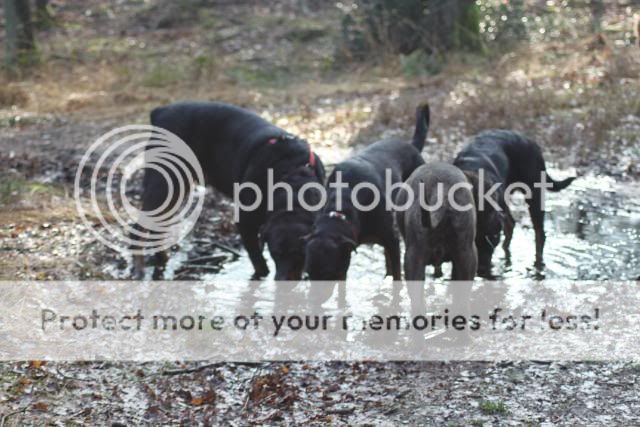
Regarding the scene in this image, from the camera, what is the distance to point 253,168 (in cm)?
842

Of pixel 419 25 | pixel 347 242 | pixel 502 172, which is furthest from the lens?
pixel 419 25

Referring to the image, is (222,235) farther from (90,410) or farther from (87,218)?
(90,410)

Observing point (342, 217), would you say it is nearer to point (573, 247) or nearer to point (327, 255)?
point (327, 255)

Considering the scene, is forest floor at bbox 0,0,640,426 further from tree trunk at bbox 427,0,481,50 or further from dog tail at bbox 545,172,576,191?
dog tail at bbox 545,172,576,191

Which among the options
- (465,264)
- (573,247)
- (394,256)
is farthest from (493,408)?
(573,247)

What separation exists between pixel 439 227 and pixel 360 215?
100 centimetres

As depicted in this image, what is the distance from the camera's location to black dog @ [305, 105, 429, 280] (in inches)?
267

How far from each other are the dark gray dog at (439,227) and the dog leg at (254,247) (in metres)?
1.99

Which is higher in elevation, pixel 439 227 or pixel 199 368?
pixel 439 227

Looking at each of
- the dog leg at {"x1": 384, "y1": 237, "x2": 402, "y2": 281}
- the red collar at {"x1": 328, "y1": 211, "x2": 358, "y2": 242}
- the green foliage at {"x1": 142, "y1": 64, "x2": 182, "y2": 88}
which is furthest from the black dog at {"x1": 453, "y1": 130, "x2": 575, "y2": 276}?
the green foliage at {"x1": 142, "y1": 64, "x2": 182, "y2": 88}

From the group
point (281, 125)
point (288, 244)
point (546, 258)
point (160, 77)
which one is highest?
point (160, 77)

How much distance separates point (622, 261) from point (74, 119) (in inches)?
444

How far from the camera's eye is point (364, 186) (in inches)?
295

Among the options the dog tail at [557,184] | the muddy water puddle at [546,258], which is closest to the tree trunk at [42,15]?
the muddy water puddle at [546,258]
